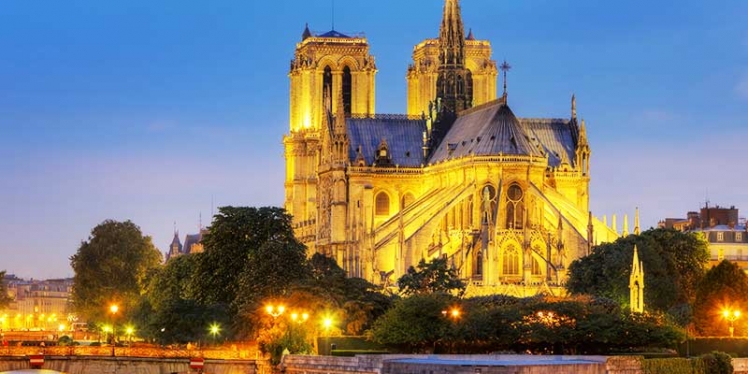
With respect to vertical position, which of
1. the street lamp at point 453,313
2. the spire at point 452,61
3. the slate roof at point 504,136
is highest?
the spire at point 452,61

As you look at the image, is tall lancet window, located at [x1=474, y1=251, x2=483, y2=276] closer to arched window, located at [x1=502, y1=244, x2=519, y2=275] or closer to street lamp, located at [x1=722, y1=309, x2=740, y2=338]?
arched window, located at [x1=502, y1=244, x2=519, y2=275]

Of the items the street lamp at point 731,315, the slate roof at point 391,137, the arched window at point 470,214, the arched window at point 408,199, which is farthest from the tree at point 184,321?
the slate roof at point 391,137

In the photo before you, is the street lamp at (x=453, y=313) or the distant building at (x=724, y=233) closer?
the street lamp at (x=453, y=313)

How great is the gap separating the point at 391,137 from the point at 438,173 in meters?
7.95

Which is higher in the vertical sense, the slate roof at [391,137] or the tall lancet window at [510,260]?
the slate roof at [391,137]

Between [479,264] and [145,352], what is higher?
[479,264]

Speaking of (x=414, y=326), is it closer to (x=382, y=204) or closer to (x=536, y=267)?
(x=536, y=267)

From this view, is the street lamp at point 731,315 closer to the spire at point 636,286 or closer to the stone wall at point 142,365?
the spire at point 636,286

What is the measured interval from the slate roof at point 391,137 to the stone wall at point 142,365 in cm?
5649

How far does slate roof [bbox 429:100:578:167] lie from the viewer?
5044 inches

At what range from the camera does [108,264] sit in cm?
15850

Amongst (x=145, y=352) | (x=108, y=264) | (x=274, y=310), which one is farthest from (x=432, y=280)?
(x=108, y=264)

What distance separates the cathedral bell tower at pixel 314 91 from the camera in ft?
513

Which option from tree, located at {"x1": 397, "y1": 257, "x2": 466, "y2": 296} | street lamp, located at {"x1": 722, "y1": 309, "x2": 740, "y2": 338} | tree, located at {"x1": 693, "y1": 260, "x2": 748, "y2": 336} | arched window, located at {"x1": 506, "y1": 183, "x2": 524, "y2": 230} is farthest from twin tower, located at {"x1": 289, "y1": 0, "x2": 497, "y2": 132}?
street lamp, located at {"x1": 722, "y1": 309, "x2": 740, "y2": 338}
